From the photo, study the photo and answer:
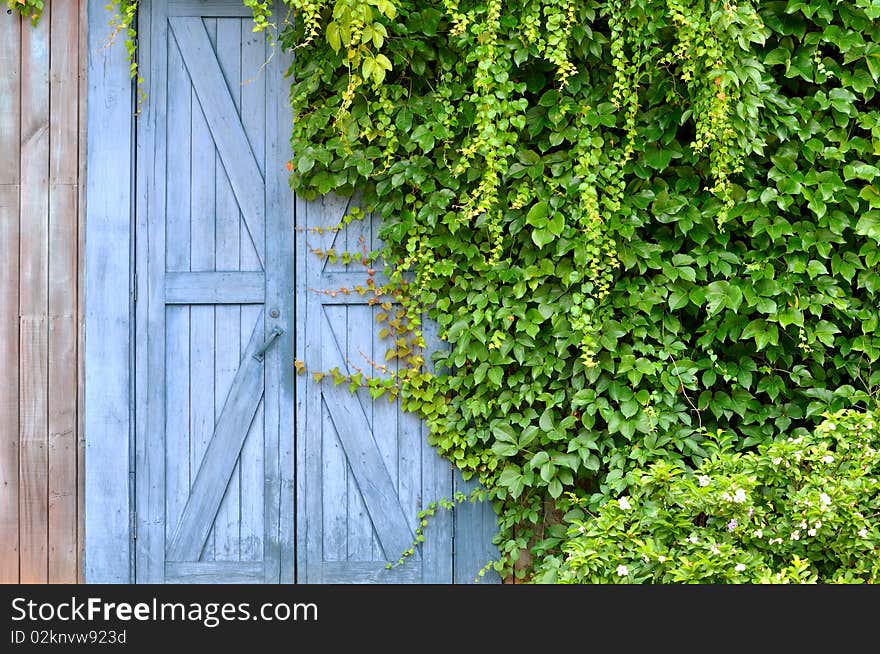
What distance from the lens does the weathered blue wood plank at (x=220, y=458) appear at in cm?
331

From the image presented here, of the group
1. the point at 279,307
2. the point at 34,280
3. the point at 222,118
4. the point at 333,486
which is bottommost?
the point at 333,486

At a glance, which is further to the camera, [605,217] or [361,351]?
[361,351]

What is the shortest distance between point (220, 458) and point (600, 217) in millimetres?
1851

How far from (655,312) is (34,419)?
2613 millimetres

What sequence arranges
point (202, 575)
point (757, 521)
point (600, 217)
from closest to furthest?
1. point (757, 521)
2. point (600, 217)
3. point (202, 575)

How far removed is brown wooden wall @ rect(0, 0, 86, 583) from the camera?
10.9 feet

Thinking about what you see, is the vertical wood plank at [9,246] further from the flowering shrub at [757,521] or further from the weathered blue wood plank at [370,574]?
the flowering shrub at [757,521]

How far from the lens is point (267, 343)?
3.33 m

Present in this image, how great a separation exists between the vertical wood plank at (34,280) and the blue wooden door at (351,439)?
3.53 feet

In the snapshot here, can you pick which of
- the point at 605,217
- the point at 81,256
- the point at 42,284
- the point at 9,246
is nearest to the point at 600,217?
the point at 605,217

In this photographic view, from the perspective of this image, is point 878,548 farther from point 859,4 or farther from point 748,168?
point 859,4

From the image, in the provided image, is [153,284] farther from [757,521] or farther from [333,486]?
[757,521]

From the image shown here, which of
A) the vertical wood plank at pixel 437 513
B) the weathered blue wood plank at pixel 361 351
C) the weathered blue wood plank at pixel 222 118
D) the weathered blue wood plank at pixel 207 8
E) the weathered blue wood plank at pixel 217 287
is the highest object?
the weathered blue wood plank at pixel 207 8

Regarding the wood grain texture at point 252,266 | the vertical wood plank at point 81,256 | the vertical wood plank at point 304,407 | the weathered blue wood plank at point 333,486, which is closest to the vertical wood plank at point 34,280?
the vertical wood plank at point 81,256
